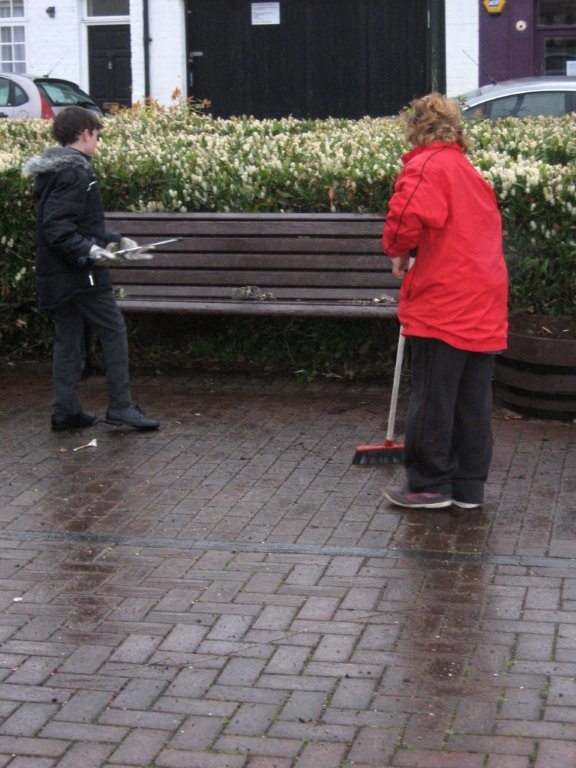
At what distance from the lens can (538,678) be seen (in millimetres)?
4238

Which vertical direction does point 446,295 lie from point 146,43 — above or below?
below

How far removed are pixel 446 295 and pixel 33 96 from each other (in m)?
17.1

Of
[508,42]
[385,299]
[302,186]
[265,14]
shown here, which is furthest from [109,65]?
[385,299]

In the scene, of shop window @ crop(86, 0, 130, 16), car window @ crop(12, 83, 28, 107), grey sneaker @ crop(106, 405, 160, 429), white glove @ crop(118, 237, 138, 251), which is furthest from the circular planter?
shop window @ crop(86, 0, 130, 16)

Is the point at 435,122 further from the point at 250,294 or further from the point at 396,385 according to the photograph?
the point at 250,294

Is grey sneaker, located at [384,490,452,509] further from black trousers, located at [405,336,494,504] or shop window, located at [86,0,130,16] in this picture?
shop window, located at [86,0,130,16]

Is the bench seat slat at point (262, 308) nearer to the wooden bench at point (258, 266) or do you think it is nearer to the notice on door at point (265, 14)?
the wooden bench at point (258, 266)

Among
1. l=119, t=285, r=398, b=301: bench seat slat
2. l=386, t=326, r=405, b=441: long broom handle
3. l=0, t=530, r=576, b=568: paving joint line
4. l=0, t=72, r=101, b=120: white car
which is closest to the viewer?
l=0, t=530, r=576, b=568: paving joint line

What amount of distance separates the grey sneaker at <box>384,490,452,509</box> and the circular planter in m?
1.53

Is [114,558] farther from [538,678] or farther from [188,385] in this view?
[188,385]

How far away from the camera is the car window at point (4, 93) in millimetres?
21672

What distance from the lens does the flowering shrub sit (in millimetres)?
7691

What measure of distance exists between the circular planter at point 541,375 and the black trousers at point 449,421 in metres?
1.39

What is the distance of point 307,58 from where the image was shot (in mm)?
24297
